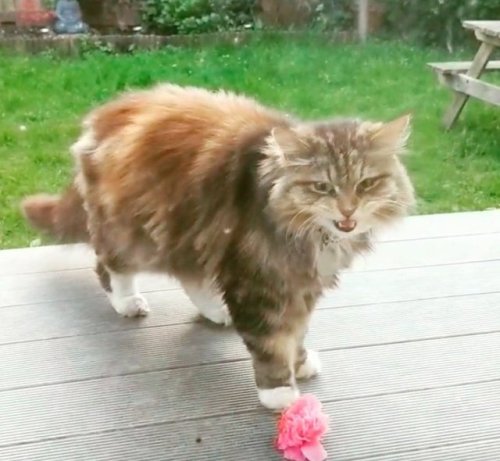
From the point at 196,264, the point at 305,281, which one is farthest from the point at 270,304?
the point at 196,264

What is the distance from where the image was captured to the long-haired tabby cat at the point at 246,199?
134 cm

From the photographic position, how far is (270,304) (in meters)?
1.41

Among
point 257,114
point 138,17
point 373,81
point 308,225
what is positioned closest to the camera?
point 308,225

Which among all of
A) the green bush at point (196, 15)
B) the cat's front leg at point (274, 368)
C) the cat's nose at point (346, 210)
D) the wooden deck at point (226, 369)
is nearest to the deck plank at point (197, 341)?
the wooden deck at point (226, 369)

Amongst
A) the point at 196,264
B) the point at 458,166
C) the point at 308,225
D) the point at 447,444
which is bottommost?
the point at 458,166

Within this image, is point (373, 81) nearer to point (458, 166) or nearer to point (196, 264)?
point (458, 166)

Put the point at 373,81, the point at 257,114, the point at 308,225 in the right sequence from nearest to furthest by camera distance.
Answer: the point at 308,225 < the point at 257,114 < the point at 373,81

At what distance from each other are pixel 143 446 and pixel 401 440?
39 centimetres

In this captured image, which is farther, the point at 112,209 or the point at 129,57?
the point at 129,57

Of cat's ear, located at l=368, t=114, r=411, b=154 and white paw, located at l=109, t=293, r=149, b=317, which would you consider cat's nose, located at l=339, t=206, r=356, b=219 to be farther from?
white paw, located at l=109, t=293, r=149, b=317

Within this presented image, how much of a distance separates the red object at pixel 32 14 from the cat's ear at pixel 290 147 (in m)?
1.54

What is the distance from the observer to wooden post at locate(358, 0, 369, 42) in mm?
2557

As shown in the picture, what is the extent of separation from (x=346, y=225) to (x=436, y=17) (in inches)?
62.7

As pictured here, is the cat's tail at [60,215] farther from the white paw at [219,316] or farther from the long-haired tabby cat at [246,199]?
the white paw at [219,316]
